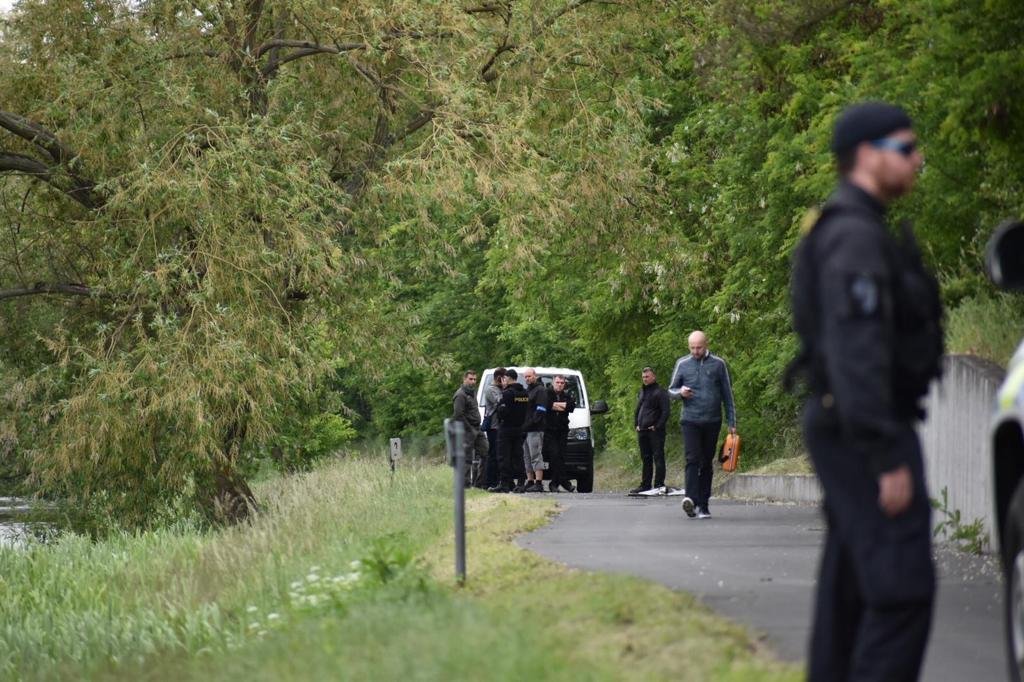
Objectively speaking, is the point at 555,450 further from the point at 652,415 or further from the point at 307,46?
the point at 307,46

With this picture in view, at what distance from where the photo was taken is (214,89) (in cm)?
2392

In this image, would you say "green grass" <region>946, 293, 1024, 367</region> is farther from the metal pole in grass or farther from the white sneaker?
the metal pole in grass

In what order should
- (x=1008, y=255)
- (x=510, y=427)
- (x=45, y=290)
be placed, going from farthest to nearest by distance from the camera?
(x=510, y=427) → (x=45, y=290) → (x=1008, y=255)

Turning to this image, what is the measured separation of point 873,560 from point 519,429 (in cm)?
2204

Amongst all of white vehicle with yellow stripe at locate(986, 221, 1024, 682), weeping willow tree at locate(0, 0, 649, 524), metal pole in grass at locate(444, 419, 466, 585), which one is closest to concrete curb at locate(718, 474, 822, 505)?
weeping willow tree at locate(0, 0, 649, 524)

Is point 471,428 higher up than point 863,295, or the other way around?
point 863,295

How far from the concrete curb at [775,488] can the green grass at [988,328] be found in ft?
17.8

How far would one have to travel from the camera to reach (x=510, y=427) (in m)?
27.3

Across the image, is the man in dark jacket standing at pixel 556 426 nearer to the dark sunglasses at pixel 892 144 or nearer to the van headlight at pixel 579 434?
the van headlight at pixel 579 434

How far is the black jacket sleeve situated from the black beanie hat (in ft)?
1.10

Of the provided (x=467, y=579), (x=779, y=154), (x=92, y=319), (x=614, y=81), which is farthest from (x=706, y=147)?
(x=467, y=579)

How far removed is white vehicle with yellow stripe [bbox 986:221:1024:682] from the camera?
6391 mm

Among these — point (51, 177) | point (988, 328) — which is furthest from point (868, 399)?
point (51, 177)

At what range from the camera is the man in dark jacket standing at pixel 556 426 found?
27578mm
